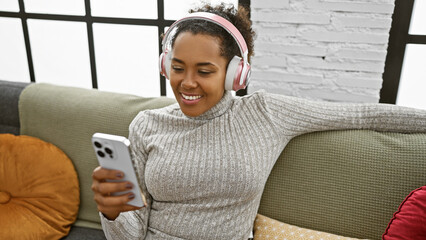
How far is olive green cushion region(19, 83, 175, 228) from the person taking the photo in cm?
146

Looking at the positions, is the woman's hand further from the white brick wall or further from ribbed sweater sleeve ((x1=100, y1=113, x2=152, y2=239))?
the white brick wall

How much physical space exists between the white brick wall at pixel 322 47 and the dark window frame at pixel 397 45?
108mm

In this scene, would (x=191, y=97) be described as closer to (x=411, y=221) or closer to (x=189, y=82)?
(x=189, y=82)

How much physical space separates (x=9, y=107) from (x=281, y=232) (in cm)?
131

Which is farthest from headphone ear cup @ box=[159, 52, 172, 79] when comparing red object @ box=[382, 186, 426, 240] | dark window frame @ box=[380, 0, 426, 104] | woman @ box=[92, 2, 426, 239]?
dark window frame @ box=[380, 0, 426, 104]

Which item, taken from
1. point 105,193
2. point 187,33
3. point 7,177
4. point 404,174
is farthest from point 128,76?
point 404,174

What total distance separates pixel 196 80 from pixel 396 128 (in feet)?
2.25

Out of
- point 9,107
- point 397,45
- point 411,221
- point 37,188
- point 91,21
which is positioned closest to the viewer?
point 411,221

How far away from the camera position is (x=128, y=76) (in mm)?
2064

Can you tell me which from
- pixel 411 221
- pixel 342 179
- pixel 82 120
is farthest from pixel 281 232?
pixel 82 120

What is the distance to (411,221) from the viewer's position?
932mm

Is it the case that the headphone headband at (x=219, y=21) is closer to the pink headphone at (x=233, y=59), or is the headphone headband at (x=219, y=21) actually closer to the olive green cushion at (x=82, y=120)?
the pink headphone at (x=233, y=59)

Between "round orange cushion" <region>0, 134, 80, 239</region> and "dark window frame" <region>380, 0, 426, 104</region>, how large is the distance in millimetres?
1406

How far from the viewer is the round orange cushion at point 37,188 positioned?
1.36 m
